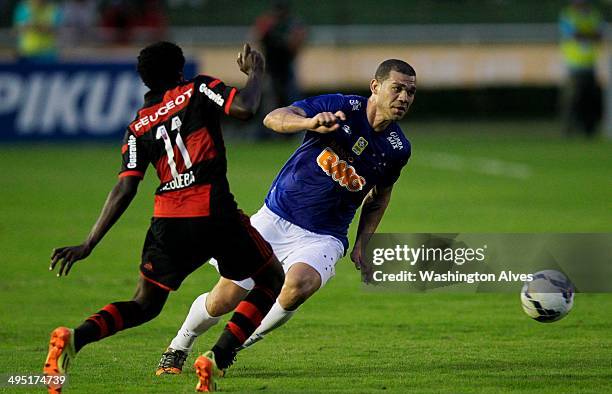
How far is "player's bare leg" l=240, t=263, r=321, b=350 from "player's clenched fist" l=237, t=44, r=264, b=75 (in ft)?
4.17

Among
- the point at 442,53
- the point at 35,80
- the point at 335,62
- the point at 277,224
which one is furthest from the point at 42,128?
the point at 277,224

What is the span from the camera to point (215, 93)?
667 centimetres

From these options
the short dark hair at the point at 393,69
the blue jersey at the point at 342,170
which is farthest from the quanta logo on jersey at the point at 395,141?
the short dark hair at the point at 393,69

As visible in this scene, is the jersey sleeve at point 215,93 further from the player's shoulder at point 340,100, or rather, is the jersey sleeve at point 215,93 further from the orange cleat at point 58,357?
the orange cleat at point 58,357

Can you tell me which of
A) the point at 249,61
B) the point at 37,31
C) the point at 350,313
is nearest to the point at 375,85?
the point at 249,61

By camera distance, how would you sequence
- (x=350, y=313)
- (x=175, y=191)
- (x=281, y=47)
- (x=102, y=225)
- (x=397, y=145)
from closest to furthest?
(x=102, y=225)
(x=175, y=191)
(x=397, y=145)
(x=350, y=313)
(x=281, y=47)

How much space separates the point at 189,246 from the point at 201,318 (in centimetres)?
84

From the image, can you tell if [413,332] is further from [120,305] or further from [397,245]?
[120,305]

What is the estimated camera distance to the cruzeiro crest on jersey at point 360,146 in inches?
307

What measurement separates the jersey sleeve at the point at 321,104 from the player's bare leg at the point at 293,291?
0.90 m

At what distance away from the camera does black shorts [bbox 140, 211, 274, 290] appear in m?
6.80

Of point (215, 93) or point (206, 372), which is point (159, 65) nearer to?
point (215, 93)

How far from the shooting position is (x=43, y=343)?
332 inches

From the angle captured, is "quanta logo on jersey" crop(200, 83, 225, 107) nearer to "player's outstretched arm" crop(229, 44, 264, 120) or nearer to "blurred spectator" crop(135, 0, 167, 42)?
"player's outstretched arm" crop(229, 44, 264, 120)
